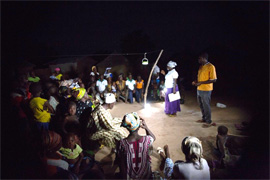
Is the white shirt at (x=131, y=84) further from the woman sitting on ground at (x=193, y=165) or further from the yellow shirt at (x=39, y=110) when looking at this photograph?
the woman sitting on ground at (x=193, y=165)

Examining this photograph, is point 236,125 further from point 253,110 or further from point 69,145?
point 69,145

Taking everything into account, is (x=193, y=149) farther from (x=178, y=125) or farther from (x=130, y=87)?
(x=130, y=87)

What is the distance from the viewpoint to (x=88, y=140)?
11.2ft

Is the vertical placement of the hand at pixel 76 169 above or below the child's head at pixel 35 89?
below

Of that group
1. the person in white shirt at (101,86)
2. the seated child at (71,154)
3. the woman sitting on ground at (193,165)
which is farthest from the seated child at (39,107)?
the person in white shirt at (101,86)

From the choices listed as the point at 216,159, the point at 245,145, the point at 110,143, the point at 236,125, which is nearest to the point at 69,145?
the point at 110,143

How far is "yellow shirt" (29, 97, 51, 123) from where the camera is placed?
3180 mm

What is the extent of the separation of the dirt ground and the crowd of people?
1.16ft

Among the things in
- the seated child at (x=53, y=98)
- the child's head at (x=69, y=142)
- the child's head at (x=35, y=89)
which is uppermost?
the child's head at (x=35, y=89)

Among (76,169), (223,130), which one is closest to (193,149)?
(223,130)

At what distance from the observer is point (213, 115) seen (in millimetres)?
5664

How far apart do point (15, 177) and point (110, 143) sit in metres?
1.75

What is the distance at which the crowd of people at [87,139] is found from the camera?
1818 millimetres

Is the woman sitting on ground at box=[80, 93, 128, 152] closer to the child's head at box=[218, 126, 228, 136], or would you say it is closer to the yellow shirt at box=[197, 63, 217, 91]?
the child's head at box=[218, 126, 228, 136]
